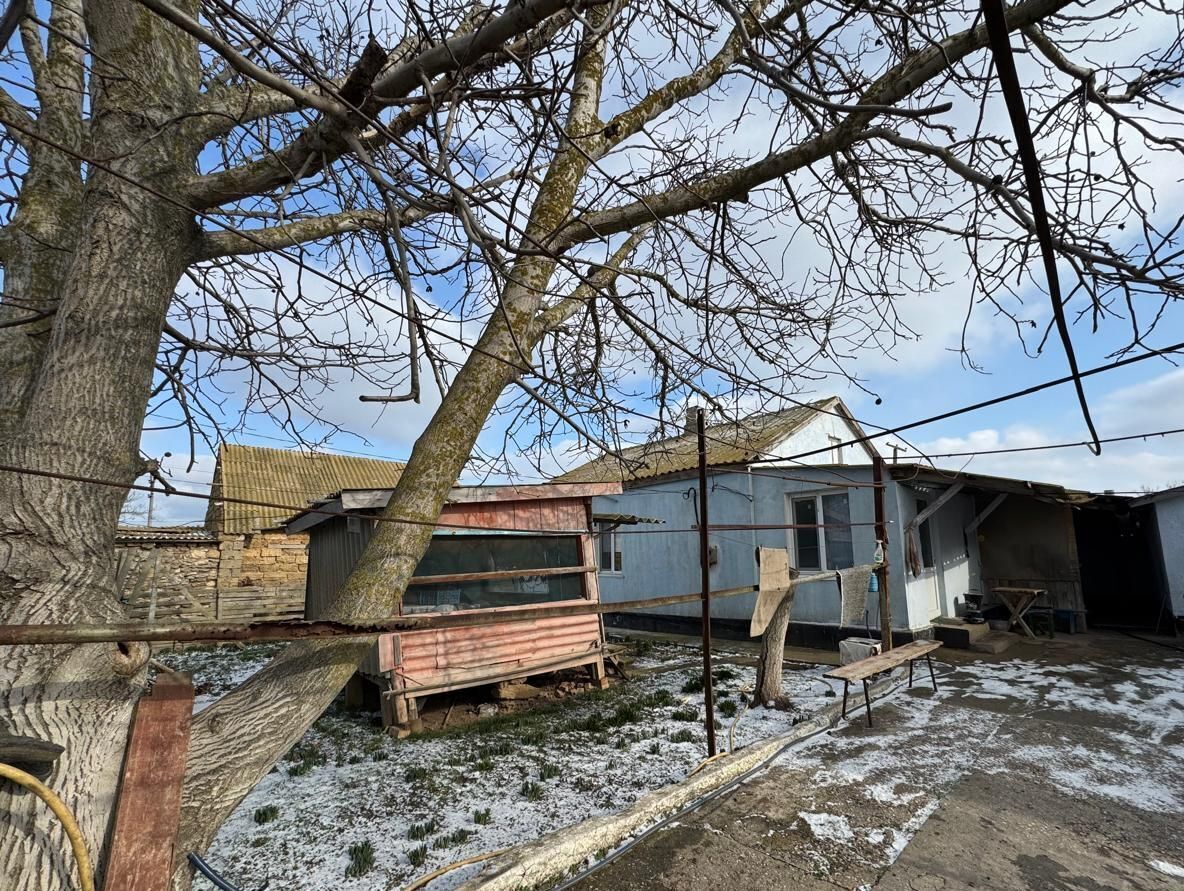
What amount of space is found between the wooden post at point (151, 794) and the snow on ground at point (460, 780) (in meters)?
1.84

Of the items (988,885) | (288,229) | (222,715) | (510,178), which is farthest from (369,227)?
(988,885)

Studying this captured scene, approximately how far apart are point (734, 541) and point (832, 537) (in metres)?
1.91

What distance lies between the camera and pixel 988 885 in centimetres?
310

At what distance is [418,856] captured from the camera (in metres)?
3.49

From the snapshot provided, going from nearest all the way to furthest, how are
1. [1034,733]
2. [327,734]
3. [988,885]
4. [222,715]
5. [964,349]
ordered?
[222,715] < [988,885] < [964,349] < [1034,733] < [327,734]

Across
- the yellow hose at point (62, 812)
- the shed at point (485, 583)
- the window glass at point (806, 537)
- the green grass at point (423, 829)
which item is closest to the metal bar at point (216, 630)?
the yellow hose at point (62, 812)

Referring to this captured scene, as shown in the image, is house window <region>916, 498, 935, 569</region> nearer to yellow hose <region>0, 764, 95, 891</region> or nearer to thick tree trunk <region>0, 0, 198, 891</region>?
thick tree trunk <region>0, 0, 198, 891</region>

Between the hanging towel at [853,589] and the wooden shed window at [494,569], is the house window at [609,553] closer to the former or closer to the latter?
the wooden shed window at [494,569]

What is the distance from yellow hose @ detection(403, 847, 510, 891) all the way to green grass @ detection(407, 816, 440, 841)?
49 centimetres

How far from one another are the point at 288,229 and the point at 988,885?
4848mm

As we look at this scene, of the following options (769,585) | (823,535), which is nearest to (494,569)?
(769,585)

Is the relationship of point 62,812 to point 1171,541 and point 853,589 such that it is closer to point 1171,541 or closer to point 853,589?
point 853,589

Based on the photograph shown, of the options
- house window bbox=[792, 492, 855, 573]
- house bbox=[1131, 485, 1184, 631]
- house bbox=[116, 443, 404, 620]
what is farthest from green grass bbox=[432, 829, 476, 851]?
house bbox=[1131, 485, 1184, 631]

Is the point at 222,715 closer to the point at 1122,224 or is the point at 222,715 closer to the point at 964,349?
the point at 964,349
